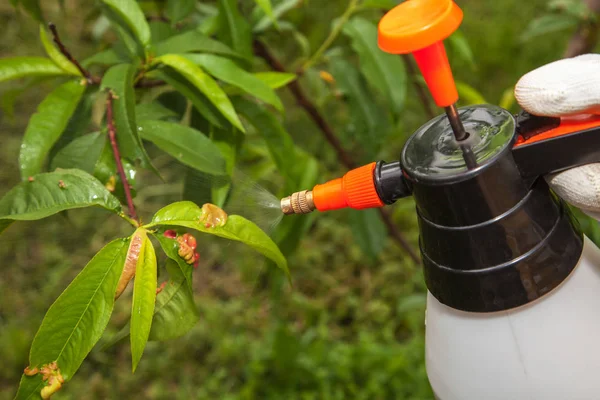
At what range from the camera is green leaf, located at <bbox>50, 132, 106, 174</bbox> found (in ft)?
1.97

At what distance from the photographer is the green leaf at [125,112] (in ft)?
1.84

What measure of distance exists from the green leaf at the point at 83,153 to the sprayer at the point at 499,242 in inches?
11.2

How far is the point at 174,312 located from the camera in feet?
1.73

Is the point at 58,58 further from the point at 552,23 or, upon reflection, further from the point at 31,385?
the point at 552,23

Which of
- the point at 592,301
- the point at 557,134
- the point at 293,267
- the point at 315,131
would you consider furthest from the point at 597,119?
the point at 315,131

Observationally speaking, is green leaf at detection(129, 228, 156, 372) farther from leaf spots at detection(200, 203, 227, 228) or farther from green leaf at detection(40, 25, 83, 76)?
green leaf at detection(40, 25, 83, 76)

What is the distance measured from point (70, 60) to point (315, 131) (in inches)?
55.8

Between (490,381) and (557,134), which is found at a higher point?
(557,134)

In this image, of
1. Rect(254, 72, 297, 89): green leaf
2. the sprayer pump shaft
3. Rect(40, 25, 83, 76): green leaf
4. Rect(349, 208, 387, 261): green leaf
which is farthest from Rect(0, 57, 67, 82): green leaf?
Rect(349, 208, 387, 261): green leaf

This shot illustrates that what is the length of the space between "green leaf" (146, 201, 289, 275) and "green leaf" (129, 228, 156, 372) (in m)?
0.03

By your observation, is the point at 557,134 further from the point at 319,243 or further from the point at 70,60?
the point at 319,243

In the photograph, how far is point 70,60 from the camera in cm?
64

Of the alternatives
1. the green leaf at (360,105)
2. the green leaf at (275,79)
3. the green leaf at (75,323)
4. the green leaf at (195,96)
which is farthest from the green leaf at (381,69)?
the green leaf at (75,323)

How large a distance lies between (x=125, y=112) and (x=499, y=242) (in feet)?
1.23
